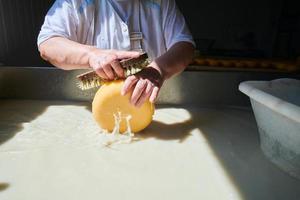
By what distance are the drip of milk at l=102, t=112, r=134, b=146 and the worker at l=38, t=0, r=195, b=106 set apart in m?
0.07

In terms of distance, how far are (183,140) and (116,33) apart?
47 centimetres

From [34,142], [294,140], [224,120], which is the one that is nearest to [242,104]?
[224,120]

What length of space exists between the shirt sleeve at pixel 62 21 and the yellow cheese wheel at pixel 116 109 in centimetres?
31

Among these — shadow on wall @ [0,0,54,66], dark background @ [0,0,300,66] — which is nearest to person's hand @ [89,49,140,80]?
shadow on wall @ [0,0,54,66]

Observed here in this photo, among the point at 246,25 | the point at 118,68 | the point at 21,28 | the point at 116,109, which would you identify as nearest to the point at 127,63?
the point at 118,68

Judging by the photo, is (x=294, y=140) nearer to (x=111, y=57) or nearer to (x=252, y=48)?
(x=111, y=57)

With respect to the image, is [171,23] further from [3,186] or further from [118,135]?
[3,186]

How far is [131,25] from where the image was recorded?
3.68ft

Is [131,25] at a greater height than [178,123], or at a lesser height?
greater

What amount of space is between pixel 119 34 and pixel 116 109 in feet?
1.19

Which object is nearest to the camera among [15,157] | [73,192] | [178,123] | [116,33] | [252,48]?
[73,192]

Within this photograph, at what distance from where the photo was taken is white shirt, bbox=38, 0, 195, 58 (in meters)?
1.05

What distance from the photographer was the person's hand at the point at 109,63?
0.79 metres

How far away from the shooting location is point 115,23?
1083 mm
